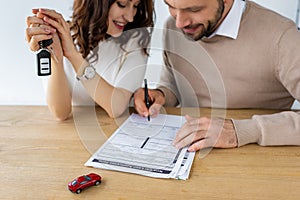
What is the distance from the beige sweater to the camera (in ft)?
4.04

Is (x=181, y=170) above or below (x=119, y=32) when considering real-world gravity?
below

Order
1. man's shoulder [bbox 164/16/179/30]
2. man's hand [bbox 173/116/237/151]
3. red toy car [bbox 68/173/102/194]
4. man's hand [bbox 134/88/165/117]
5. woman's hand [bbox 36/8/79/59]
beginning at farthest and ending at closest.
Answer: man's shoulder [bbox 164/16/179/30]
man's hand [bbox 134/88/165/117]
woman's hand [bbox 36/8/79/59]
man's hand [bbox 173/116/237/151]
red toy car [bbox 68/173/102/194]

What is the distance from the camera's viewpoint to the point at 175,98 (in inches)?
59.3

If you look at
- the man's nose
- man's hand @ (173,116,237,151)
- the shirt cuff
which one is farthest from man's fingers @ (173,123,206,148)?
the man's nose

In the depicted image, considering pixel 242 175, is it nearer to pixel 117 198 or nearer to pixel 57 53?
pixel 117 198

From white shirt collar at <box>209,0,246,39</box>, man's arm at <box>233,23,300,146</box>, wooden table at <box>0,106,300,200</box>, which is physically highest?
white shirt collar at <box>209,0,246,39</box>

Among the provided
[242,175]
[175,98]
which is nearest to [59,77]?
[175,98]

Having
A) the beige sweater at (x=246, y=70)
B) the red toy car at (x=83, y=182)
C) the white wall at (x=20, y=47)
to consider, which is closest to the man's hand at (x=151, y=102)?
the beige sweater at (x=246, y=70)

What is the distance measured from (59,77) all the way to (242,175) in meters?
0.70

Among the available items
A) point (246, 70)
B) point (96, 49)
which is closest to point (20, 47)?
point (96, 49)

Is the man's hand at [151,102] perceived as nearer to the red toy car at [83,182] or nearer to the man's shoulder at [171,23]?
the man's shoulder at [171,23]

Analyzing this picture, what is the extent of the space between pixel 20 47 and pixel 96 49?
0.78 meters

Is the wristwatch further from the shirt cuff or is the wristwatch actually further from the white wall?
the white wall

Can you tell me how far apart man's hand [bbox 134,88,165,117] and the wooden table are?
0.43ft
